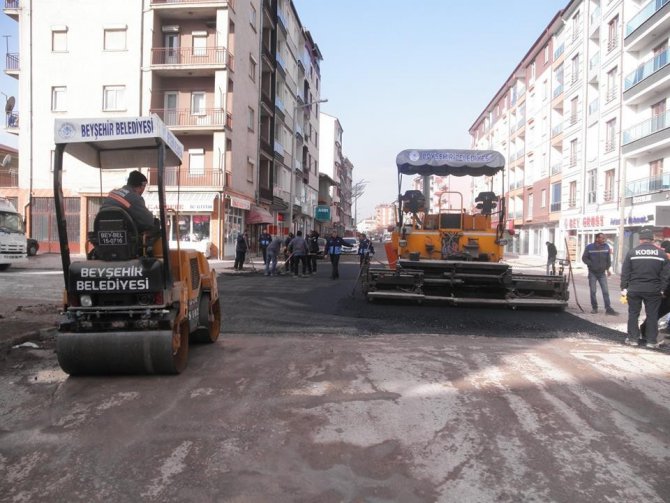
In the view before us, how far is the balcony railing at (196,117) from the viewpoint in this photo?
27188 millimetres

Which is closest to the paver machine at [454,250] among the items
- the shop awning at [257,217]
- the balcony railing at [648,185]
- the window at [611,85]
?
the balcony railing at [648,185]

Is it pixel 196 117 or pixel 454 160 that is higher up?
pixel 196 117

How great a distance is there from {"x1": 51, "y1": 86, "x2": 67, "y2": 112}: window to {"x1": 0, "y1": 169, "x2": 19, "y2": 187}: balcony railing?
5.05 meters

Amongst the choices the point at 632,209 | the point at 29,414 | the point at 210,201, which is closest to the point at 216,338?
the point at 29,414

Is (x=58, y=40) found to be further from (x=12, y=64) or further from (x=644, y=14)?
(x=644, y=14)

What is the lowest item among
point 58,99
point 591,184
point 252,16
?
point 591,184

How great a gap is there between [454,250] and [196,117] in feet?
67.7

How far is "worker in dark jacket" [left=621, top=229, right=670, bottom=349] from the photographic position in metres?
7.27

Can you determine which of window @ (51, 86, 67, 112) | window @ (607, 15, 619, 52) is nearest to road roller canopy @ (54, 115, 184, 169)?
window @ (51, 86, 67, 112)

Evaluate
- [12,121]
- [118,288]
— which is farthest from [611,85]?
[12,121]

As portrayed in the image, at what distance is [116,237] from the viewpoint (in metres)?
4.98

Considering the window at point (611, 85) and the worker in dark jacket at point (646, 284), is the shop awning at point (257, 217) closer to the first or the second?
the window at point (611, 85)

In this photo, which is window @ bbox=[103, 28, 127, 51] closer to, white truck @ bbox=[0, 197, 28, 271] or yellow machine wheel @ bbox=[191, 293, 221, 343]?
white truck @ bbox=[0, 197, 28, 271]

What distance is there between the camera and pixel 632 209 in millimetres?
28109
